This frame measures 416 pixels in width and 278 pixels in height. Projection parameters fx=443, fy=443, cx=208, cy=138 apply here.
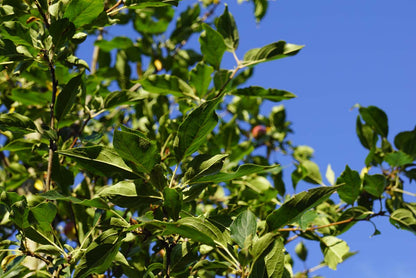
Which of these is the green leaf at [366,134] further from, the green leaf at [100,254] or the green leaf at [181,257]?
the green leaf at [100,254]

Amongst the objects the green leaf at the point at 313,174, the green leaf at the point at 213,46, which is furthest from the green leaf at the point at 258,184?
the green leaf at the point at 213,46

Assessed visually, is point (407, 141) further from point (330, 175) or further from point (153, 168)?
point (153, 168)

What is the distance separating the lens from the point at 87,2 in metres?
1.14

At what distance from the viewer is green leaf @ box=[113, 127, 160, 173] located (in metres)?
0.90

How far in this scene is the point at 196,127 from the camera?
3.15 ft

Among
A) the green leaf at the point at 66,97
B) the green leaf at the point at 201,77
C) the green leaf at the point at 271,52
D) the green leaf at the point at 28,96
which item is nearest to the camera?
the green leaf at the point at 66,97

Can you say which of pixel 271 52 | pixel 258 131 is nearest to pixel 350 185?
pixel 271 52

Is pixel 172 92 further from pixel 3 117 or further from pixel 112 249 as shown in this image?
pixel 112 249

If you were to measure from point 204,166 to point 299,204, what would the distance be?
231 mm

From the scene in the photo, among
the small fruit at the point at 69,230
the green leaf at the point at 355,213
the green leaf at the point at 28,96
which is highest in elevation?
the green leaf at the point at 28,96

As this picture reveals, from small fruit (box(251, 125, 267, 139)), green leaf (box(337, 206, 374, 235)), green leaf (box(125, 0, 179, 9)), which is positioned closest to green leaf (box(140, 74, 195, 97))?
green leaf (box(125, 0, 179, 9))

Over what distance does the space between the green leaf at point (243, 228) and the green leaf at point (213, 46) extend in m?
0.74

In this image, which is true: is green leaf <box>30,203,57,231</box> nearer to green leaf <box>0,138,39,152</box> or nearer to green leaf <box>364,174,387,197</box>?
green leaf <box>0,138,39,152</box>

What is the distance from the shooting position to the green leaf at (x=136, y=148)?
903 mm
